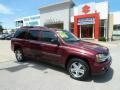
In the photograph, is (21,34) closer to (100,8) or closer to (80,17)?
(100,8)

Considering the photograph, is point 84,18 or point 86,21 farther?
point 84,18

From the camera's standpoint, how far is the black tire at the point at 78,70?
18.1 ft

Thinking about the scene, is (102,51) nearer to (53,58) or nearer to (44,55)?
(53,58)

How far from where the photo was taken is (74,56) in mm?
5777

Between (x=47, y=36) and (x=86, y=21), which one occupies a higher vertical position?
(x=86, y=21)

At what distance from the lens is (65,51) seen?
234 inches

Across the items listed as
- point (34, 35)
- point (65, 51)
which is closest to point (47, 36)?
point (34, 35)

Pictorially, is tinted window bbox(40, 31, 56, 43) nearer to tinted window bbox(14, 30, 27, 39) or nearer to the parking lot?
the parking lot

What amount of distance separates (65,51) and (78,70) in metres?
0.86

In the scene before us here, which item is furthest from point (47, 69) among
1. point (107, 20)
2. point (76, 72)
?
point (107, 20)

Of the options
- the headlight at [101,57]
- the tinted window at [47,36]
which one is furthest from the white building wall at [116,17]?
the headlight at [101,57]

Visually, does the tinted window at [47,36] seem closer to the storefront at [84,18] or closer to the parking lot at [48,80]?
the parking lot at [48,80]

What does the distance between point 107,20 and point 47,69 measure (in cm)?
2402

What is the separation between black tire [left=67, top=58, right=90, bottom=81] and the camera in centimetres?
550
